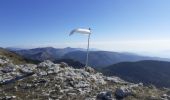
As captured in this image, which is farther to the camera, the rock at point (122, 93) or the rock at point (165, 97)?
the rock at point (165, 97)

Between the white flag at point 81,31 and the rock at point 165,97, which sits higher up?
the white flag at point 81,31

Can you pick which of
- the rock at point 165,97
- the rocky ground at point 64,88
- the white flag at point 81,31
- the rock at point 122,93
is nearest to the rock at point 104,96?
the rocky ground at point 64,88

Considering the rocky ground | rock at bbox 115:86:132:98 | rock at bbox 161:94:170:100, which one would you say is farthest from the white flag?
rock at bbox 161:94:170:100

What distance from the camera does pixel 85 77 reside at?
37719 millimetres

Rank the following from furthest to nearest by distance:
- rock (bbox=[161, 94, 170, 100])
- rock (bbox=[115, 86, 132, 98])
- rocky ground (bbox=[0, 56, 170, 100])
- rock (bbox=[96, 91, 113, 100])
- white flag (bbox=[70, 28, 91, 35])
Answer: white flag (bbox=[70, 28, 91, 35])
rock (bbox=[161, 94, 170, 100])
rock (bbox=[115, 86, 132, 98])
rocky ground (bbox=[0, 56, 170, 100])
rock (bbox=[96, 91, 113, 100])

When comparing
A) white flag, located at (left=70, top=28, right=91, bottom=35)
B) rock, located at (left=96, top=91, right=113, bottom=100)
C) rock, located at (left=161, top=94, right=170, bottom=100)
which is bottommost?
rock, located at (left=161, top=94, right=170, bottom=100)

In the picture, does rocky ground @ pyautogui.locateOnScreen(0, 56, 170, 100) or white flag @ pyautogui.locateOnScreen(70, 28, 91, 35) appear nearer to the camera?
rocky ground @ pyautogui.locateOnScreen(0, 56, 170, 100)

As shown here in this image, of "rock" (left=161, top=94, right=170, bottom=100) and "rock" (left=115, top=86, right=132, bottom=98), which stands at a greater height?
"rock" (left=115, top=86, right=132, bottom=98)

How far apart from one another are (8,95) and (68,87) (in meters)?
6.86

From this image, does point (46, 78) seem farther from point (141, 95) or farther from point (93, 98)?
point (141, 95)

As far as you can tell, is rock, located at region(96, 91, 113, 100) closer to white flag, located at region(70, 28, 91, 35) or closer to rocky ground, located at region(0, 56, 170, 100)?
rocky ground, located at region(0, 56, 170, 100)

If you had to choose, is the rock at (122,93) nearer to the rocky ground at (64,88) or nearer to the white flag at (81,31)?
the rocky ground at (64,88)

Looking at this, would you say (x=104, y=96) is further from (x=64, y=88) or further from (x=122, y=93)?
(x=64, y=88)

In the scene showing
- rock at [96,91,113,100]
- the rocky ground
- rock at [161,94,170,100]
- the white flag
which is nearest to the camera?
rock at [96,91,113,100]
